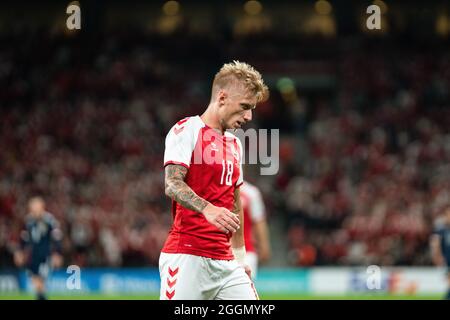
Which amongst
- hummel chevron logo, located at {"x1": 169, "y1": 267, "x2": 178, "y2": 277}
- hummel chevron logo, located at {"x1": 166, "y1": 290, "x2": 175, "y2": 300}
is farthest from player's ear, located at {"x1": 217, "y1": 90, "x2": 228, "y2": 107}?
hummel chevron logo, located at {"x1": 166, "y1": 290, "x2": 175, "y2": 300}

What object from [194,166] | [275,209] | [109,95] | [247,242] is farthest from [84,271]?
[194,166]

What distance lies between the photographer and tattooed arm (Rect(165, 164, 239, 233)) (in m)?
5.44

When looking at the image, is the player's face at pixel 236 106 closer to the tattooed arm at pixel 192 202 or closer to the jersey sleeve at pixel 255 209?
the tattooed arm at pixel 192 202

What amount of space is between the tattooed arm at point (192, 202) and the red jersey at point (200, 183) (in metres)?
0.12

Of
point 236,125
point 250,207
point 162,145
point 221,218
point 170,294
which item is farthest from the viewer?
point 162,145

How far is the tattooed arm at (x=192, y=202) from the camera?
544 cm

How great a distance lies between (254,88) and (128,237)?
16775mm

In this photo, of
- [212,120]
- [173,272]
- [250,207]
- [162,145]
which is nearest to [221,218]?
[173,272]

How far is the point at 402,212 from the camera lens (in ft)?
74.7

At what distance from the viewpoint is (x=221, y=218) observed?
5434 mm

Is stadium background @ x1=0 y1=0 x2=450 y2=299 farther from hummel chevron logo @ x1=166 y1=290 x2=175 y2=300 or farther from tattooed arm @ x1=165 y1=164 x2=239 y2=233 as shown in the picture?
tattooed arm @ x1=165 y1=164 x2=239 y2=233

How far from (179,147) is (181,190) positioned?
12.8 inches

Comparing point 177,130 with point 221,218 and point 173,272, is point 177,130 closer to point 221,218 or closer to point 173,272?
point 221,218
